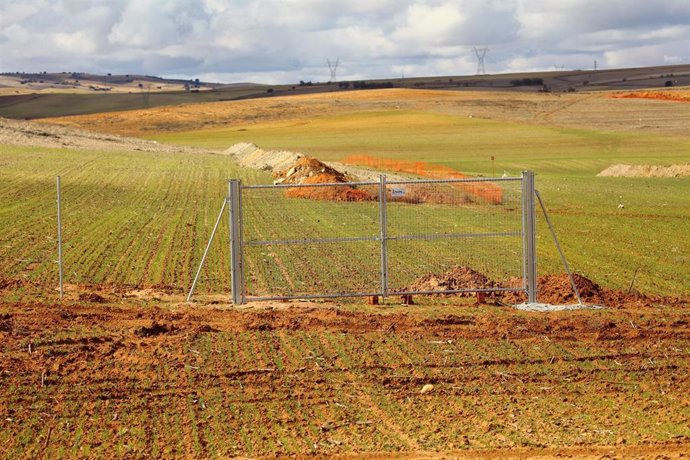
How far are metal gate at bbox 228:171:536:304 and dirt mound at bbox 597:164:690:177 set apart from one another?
103 ft

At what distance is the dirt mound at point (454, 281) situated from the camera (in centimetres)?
1836

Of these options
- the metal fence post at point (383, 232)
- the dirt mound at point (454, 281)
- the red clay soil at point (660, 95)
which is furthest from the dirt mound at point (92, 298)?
the red clay soil at point (660, 95)

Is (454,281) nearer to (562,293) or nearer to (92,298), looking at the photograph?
(562,293)

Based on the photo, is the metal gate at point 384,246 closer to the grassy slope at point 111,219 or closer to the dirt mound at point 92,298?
the grassy slope at point 111,219

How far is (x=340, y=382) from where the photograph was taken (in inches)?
493

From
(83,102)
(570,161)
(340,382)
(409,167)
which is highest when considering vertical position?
(83,102)

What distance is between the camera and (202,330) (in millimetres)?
14961

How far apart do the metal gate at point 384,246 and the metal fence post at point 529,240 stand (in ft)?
0.06

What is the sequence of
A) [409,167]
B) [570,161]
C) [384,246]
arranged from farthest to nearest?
[570,161] → [409,167] → [384,246]

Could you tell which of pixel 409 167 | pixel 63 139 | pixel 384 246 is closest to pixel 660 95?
pixel 409 167

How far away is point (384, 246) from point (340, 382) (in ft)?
17.8

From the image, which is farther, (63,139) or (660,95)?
(660,95)

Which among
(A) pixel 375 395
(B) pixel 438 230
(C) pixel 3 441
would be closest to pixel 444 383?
(A) pixel 375 395

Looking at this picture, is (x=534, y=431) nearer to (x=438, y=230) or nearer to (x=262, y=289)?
(x=262, y=289)
